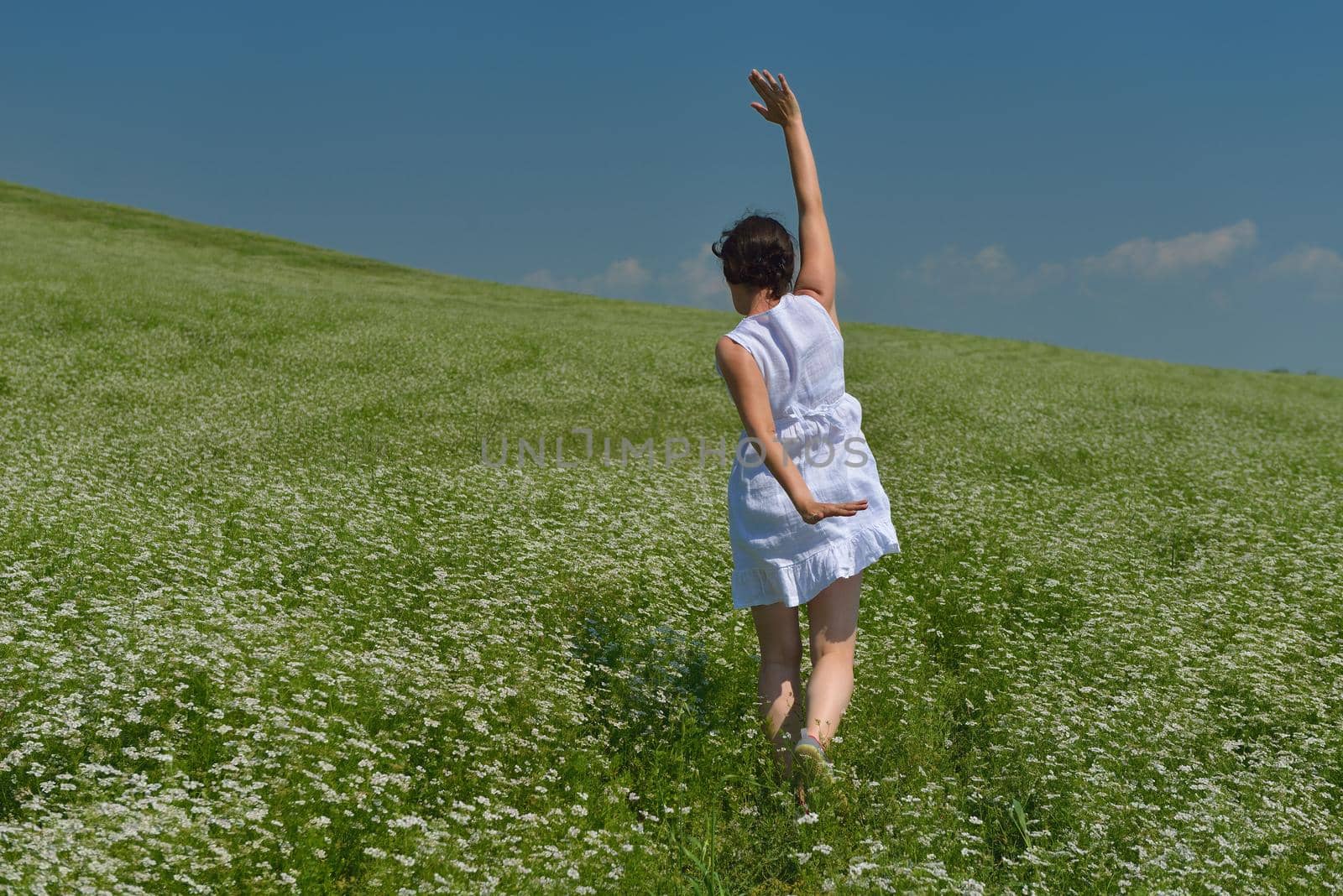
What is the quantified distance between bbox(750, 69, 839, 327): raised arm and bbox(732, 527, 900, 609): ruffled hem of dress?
129 centimetres

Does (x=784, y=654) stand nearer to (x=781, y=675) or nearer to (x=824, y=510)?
(x=781, y=675)

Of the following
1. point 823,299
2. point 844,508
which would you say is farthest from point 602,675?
point 823,299

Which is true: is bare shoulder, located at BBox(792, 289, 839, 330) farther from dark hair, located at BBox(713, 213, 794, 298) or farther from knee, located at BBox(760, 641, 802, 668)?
knee, located at BBox(760, 641, 802, 668)

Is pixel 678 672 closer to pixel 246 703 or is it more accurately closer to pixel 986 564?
pixel 246 703

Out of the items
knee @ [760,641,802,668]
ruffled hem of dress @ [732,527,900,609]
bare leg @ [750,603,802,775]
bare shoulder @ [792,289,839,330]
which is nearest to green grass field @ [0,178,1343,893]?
bare leg @ [750,603,802,775]

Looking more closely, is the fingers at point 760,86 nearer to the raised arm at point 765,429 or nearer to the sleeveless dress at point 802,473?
the sleeveless dress at point 802,473

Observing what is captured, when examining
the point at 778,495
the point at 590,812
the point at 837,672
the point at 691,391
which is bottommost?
the point at 590,812

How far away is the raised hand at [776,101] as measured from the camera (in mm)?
5891

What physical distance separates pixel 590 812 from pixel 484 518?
5.49m

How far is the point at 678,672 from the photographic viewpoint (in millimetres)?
7664

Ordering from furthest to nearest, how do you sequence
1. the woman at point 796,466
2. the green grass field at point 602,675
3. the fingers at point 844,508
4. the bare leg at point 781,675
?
the bare leg at point 781,675 < the woman at point 796,466 < the green grass field at point 602,675 < the fingers at point 844,508

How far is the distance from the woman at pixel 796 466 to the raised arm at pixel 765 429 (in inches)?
0.4

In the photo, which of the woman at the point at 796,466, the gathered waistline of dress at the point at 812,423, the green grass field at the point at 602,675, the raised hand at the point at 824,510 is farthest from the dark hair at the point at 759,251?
the green grass field at the point at 602,675

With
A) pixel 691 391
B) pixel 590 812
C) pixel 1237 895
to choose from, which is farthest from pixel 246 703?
pixel 691 391
